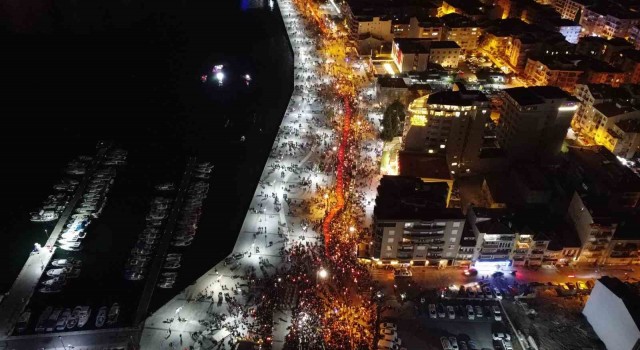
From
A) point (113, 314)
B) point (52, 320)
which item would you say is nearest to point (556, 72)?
point (113, 314)

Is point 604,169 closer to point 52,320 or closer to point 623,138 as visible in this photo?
point 623,138

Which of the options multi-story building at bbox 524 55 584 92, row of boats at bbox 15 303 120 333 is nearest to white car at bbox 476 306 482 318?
row of boats at bbox 15 303 120 333

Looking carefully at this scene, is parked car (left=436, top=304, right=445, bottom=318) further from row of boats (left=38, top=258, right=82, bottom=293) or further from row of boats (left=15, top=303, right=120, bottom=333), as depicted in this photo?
row of boats (left=38, top=258, right=82, bottom=293)

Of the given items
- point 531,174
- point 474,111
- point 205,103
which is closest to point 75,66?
point 205,103

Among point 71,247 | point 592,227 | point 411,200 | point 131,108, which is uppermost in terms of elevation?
point 411,200

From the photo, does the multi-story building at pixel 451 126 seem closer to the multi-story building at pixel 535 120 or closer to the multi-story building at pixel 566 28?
the multi-story building at pixel 535 120

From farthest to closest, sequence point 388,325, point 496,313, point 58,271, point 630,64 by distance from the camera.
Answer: point 630,64 < point 58,271 < point 496,313 < point 388,325
